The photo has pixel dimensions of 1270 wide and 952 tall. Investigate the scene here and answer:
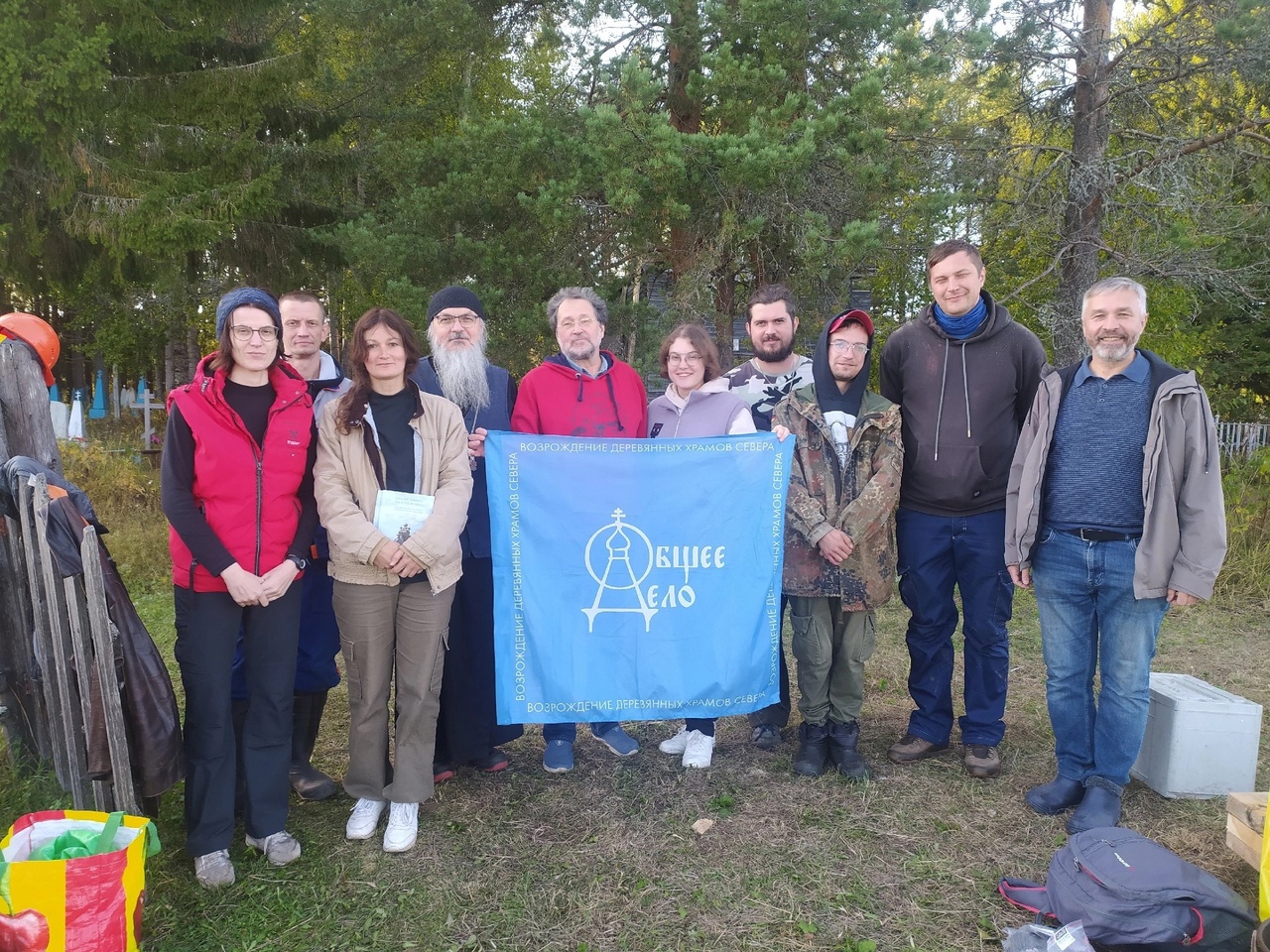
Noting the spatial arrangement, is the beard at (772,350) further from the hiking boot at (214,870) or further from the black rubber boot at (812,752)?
the hiking boot at (214,870)

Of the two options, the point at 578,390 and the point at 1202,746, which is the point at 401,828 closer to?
the point at 578,390

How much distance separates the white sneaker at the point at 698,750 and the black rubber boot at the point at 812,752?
1.42 feet

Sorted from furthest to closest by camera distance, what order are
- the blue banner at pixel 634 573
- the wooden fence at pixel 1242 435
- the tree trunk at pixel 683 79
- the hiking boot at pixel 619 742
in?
the wooden fence at pixel 1242 435 → the tree trunk at pixel 683 79 → the hiking boot at pixel 619 742 → the blue banner at pixel 634 573

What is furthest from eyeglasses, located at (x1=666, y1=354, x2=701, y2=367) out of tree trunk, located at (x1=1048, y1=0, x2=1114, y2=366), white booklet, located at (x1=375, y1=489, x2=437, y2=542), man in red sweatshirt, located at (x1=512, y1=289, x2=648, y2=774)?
tree trunk, located at (x1=1048, y1=0, x2=1114, y2=366)

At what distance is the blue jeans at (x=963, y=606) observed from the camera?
4145 millimetres

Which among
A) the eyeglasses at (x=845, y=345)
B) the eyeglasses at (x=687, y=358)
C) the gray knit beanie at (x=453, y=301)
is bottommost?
the eyeglasses at (x=687, y=358)

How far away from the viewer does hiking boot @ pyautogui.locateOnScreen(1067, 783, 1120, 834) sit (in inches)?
146

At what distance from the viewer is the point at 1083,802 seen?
150 inches

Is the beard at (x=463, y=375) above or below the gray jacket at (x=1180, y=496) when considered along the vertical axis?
above

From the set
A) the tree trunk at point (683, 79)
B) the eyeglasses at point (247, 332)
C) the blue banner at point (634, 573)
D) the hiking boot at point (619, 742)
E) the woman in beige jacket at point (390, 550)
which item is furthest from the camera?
the tree trunk at point (683, 79)

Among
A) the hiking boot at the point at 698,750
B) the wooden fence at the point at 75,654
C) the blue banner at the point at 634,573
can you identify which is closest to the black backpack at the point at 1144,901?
the blue banner at the point at 634,573

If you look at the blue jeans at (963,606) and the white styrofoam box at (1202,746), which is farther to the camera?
the blue jeans at (963,606)

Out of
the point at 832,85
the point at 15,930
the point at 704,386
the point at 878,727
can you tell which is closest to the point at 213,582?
the point at 15,930

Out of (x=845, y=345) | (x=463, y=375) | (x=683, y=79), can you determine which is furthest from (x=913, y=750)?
(x=683, y=79)
